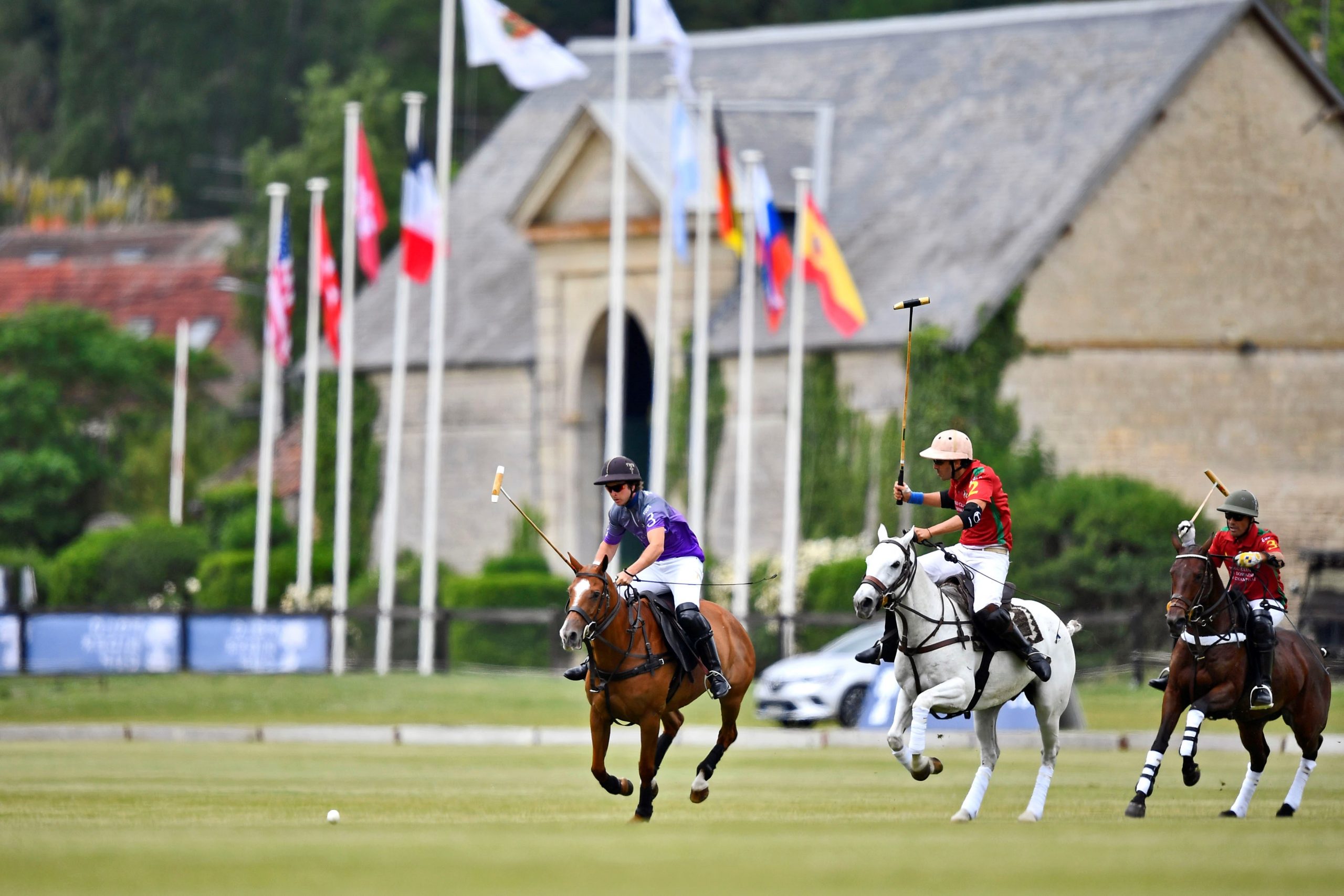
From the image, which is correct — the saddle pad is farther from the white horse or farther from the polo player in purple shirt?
the white horse

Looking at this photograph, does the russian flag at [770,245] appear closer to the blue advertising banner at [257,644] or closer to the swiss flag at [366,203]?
the swiss flag at [366,203]

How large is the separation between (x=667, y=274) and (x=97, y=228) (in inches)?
2481

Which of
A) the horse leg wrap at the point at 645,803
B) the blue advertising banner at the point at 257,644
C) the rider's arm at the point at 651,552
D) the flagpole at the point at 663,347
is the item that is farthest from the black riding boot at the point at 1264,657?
the blue advertising banner at the point at 257,644

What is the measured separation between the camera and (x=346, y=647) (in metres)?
52.1

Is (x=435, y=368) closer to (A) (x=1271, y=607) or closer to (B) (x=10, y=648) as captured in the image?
(B) (x=10, y=648)

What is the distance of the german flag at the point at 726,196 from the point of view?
138 feet

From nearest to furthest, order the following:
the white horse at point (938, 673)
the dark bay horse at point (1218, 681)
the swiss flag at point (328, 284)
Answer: the white horse at point (938, 673)
the dark bay horse at point (1218, 681)
the swiss flag at point (328, 284)

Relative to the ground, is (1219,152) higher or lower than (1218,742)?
higher

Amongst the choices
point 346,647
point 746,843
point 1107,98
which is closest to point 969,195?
point 1107,98

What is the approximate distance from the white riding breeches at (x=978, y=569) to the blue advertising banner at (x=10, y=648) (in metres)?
25.6

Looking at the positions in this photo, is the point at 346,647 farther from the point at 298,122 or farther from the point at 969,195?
the point at 298,122

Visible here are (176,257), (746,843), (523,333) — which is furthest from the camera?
(176,257)

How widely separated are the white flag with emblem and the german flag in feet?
10.9

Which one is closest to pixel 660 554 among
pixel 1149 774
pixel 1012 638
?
pixel 1012 638
